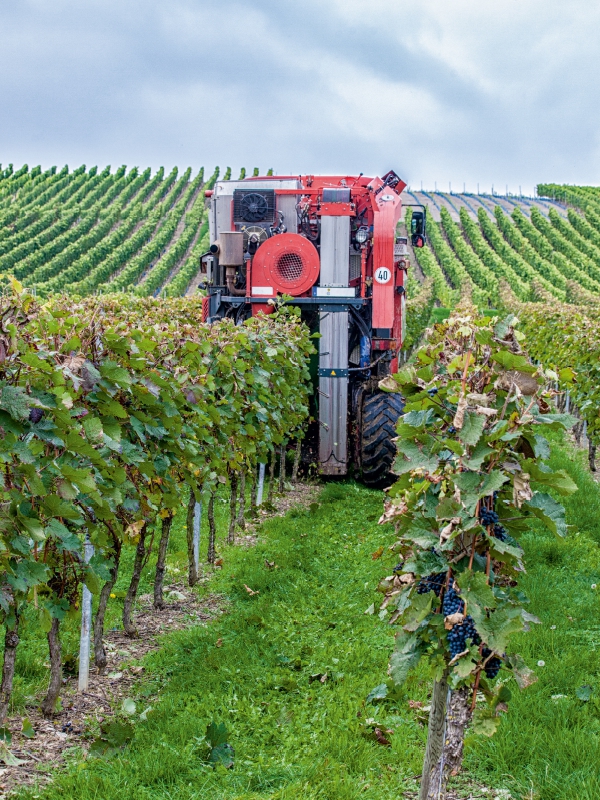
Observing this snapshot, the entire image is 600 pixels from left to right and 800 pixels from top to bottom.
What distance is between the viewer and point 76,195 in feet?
211

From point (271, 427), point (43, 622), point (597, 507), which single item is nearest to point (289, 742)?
point (43, 622)

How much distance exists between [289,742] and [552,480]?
2.07 m

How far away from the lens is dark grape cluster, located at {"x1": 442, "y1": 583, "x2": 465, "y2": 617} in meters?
3.09

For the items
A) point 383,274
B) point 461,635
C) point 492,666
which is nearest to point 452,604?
point 461,635

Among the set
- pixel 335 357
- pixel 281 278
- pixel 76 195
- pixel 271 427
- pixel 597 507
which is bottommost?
pixel 597 507

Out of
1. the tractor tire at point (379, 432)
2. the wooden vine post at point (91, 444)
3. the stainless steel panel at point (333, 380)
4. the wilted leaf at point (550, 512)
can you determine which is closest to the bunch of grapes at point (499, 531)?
the wilted leaf at point (550, 512)

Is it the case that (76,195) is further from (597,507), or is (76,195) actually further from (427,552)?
(427,552)

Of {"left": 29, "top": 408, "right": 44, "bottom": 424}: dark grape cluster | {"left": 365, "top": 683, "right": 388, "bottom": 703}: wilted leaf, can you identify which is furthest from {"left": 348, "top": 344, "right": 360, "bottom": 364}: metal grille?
{"left": 29, "top": 408, "right": 44, "bottom": 424}: dark grape cluster

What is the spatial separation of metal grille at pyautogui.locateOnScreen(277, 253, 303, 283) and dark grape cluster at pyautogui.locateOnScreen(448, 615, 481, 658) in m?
7.32

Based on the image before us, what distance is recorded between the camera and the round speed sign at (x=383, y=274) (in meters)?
9.87

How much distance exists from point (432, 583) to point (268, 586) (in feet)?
11.7

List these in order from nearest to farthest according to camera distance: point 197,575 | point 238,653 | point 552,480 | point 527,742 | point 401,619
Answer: point 552,480, point 401,619, point 527,742, point 238,653, point 197,575

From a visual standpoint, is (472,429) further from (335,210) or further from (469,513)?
(335,210)

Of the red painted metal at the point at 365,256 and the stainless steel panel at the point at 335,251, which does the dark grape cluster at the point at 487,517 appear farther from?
the stainless steel panel at the point at 335,251
